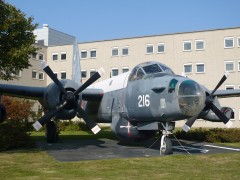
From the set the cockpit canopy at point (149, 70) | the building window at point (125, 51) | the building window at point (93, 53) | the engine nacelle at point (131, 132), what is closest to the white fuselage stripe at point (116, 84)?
the cockpit canopy at point (149, 70)

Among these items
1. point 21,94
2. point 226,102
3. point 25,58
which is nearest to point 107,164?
point 21,94

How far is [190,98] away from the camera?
12.6 m

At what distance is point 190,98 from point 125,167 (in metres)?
3.75

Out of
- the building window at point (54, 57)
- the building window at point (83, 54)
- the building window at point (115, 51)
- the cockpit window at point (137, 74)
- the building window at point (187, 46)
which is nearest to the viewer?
the cockpit window at point (137, 74)

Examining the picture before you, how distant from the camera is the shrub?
15.7 meters

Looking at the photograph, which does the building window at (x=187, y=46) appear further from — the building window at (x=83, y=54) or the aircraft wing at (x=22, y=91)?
the aircraft wing at (x=22, y=91)

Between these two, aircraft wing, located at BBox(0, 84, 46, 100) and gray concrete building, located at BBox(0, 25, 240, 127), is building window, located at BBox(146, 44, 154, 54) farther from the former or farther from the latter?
aircraft wing, located at BBox(0, 84, 46, 100)

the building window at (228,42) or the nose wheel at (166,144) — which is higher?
the building window at (228,42)

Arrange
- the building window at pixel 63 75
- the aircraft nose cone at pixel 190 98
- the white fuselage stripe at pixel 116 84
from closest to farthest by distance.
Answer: the aircraft nose cone at pixel 190 98 → the white fuselage stripe at pixel 116 84 → the building window at pixel 63 75

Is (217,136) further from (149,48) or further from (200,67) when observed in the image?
(149,48)

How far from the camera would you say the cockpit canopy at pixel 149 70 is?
15.3 metres

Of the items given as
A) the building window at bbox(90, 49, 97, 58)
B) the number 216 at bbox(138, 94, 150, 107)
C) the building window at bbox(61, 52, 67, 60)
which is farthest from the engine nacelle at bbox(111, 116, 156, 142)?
the building window at bbox(61, 52, 67, 60)

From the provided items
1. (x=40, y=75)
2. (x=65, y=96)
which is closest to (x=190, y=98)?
(x=65, y=96)

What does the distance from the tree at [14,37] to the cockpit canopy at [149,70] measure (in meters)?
8.41
